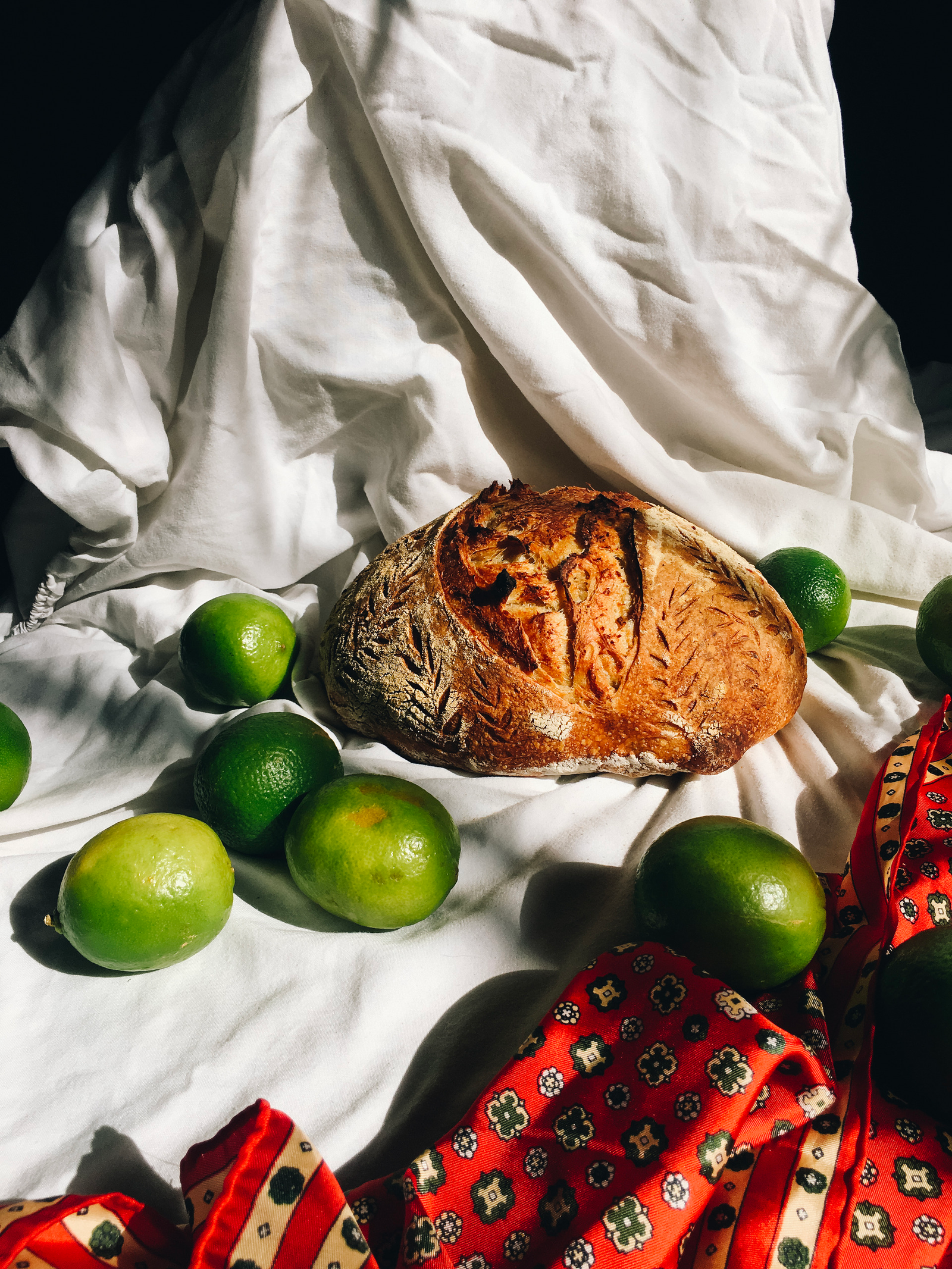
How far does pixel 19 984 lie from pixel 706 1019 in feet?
2.20

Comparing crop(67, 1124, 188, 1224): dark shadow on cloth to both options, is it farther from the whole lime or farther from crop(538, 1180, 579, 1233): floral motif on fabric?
the whole lime

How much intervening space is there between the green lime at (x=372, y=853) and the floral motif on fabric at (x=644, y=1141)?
0.94ft

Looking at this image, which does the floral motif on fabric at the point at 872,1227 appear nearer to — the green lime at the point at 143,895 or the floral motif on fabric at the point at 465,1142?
the floral motif on fabric at the point at 465,1142

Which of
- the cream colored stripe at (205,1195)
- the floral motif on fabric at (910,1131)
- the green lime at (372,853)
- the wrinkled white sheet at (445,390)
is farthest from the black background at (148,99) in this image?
the floral motif on fabric at (910,1131)

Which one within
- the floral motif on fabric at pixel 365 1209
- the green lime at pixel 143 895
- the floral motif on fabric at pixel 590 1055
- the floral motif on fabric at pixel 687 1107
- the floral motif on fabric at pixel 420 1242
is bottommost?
the floral motif on fabric at pixel 365 1209

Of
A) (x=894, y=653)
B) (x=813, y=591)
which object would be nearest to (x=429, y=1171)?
(x=813, y=591)

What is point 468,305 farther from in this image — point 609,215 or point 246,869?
point 246,869

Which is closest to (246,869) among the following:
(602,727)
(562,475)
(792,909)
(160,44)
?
(602,727)

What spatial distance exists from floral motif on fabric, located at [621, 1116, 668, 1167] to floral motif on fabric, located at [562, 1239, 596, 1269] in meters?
0.07

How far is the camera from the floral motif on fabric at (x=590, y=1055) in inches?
27.4

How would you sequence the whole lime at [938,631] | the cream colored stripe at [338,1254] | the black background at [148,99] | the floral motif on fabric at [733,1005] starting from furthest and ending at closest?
the black background at [148,99]
the whole lime at [938,631]
the floral motif on fabric at [733,1005]
the cream colored stripe at [338,1254]

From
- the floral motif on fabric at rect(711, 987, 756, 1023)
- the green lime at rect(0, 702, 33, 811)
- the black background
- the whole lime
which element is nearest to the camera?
the floral motif on fabric at rect(711, 987, 756, 1023)

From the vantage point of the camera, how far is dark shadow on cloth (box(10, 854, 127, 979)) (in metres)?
0.86

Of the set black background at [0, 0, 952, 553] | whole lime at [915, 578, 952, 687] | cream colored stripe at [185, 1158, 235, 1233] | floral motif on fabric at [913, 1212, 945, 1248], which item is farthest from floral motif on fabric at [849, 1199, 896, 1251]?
black background at [0, 0, 952, 553]
